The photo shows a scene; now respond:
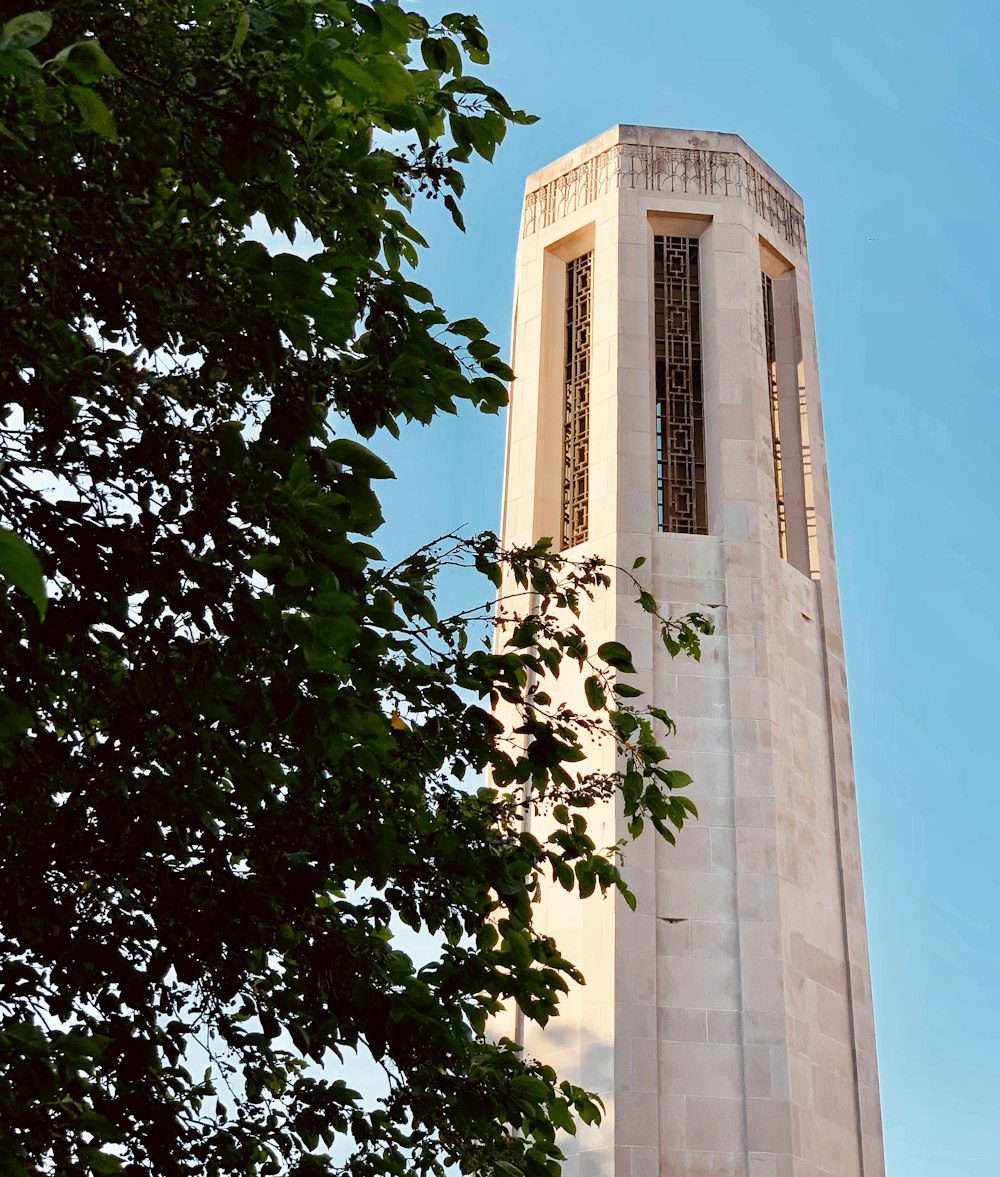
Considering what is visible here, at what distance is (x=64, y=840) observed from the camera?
4.93 metres

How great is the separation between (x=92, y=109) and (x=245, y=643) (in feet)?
5.43

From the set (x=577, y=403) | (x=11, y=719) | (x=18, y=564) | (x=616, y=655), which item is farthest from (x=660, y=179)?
(x=18, y=564)

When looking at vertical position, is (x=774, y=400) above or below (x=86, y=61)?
above

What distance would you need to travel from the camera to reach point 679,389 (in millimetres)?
21906

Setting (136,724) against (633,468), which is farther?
(633,468)

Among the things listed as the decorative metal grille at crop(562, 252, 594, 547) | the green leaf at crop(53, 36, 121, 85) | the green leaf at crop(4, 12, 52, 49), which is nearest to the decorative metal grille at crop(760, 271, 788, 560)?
the decorative metal grille at crop(562, 252, 594, 547)

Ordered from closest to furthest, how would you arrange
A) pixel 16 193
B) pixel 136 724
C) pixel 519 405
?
pixel 16 193, pixel 136 724, pixel 519 405

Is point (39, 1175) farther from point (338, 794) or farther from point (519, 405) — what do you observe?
point (519, 405)

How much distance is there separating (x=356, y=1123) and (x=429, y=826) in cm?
108

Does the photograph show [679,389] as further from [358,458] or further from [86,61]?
[86,61]

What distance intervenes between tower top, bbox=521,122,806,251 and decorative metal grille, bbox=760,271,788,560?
95cm

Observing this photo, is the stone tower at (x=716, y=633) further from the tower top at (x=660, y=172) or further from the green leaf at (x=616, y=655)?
the green leaf at (x=616, y=655)

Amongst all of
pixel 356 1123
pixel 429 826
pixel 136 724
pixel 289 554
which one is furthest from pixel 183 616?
pixel 356 1123

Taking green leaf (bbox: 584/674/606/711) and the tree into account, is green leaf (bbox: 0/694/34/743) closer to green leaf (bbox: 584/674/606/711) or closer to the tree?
the tree
